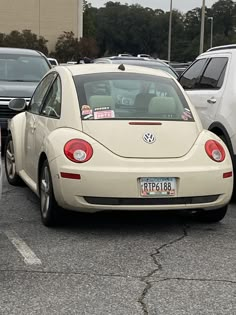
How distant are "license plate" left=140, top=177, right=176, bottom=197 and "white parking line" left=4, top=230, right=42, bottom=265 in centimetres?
111

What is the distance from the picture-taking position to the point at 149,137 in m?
5.71

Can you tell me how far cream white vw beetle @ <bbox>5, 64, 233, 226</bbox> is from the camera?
543 cm

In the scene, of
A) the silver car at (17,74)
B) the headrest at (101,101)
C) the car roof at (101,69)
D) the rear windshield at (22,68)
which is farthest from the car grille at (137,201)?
the rear windshield at (22,68)

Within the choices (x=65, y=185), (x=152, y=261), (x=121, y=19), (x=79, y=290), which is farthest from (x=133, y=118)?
(x=121, y=19)

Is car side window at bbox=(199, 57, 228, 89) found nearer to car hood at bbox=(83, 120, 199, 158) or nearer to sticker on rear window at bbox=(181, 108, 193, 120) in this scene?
sticker on rear window at bbox=(181, 108, 193, 120)

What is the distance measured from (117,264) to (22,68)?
25.0 ft

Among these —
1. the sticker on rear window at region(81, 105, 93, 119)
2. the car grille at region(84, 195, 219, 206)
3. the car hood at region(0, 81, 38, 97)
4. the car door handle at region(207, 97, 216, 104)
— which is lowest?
the car grille at region(84, 195, 219, 206)

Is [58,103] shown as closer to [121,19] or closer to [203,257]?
[203,257]

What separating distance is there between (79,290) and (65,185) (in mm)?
1387

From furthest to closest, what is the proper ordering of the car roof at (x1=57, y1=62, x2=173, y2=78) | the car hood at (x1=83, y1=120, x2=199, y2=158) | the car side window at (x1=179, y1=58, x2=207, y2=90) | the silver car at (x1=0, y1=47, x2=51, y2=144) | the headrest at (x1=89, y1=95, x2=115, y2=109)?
the silver car at (x1=0, y1=47, x2=51, y2=144) < the car side window at (x1=179, y1=58, x2=207, y2=90) < the car roof at (x1=57, y1=62, x2=173, y2=78) < the headrest at (x1=89, y1=95, x2=115, y2=109) < the car hood at (x1=83, y1=120, x2=199, y2=158)

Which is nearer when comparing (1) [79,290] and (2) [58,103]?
(1) [79,290]

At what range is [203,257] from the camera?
5.09 metres

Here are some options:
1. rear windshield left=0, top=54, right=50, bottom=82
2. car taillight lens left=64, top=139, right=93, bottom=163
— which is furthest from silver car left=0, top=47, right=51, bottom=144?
car taillight lens left=64, top=139, right=93, bottom=163

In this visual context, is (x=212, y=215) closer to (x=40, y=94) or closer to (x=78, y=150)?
(x=78, y=150)
